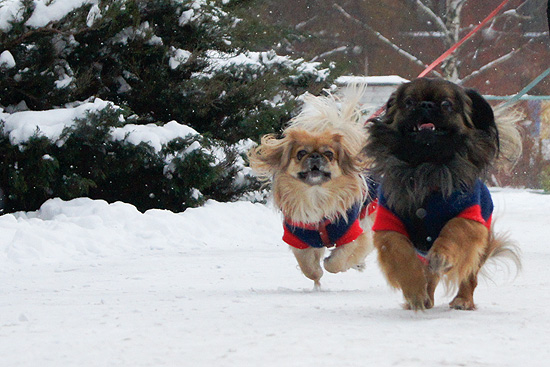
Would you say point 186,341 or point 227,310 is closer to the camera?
point 186,341

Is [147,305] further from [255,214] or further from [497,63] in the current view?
[497,63]

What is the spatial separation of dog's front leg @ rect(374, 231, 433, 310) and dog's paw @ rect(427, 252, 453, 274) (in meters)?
0.12

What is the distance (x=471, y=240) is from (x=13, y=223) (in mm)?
4881

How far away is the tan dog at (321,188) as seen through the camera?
220 inches

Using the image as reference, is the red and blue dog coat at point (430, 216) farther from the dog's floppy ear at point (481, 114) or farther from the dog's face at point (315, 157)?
the dog's face at point (315, 157)

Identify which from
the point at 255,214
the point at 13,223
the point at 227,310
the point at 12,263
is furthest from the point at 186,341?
the point at 255,214

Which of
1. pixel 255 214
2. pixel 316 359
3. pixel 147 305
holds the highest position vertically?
pixel 316 359

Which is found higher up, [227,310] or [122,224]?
[227,310]

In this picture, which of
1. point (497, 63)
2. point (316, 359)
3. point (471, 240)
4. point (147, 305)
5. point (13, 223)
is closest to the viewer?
point (316, 359)

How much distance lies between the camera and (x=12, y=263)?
21.3 feet

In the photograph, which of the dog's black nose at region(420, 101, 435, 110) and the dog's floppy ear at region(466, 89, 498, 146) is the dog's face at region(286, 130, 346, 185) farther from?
the dog's black nose at region(420, 101, 435, 110)

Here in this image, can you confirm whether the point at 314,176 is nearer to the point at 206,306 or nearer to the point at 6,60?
the point at 206,306

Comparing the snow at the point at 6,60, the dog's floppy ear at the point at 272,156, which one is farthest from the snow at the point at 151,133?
the dog's floppy ear at the point at 272,156

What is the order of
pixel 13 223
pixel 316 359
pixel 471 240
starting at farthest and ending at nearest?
pixel 13 223
pixel 471 240
pixel 316 359
